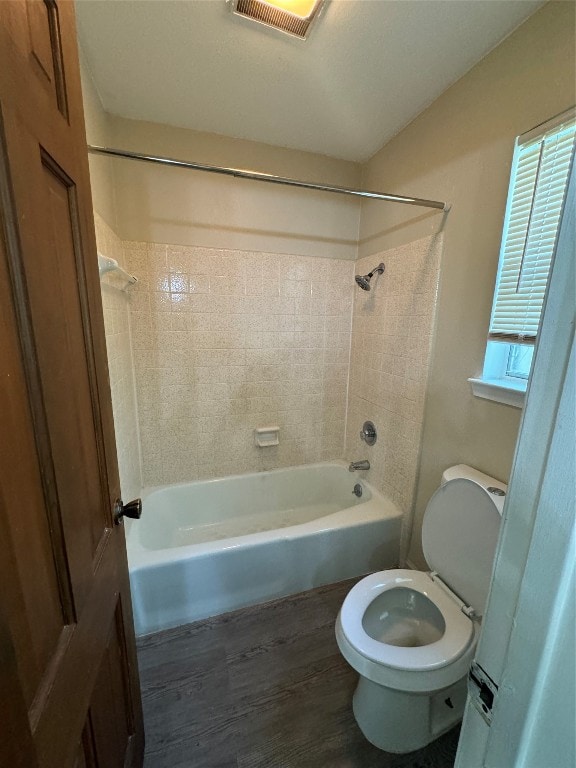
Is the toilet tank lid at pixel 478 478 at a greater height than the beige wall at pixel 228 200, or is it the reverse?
the beige wall at pixel 228 200

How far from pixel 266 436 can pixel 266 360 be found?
544 millimetres

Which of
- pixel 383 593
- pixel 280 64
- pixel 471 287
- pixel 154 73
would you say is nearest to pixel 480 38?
pixel 280 64

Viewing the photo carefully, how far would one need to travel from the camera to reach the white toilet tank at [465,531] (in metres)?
1.08

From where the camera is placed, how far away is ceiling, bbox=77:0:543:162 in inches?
41.2

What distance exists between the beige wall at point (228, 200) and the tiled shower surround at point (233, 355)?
91mm

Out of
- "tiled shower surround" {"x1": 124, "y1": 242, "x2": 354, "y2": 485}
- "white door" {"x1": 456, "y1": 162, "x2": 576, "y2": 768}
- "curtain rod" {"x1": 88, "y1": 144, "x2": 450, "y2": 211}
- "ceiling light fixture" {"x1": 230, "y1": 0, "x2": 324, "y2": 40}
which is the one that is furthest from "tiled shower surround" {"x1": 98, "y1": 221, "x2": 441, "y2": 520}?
"white door" {"x1": 456, "y1": 162, "x2": 576, "y2": 768}

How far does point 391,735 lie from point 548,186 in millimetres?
1915

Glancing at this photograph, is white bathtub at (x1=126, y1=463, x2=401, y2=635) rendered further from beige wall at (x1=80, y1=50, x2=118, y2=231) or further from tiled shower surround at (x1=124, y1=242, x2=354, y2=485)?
beige wall at (x1=80, y1=50, x2=118, y2=231)

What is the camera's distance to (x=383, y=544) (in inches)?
69.3

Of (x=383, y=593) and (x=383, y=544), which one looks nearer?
(x=383, y=593)

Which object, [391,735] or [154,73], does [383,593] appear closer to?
[391,735]

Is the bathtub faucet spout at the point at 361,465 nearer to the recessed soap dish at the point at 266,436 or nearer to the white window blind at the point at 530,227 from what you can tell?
the recessed soap dish at the point at 266,436

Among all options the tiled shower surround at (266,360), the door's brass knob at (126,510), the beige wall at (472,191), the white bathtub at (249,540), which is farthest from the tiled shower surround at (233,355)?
the door's brass knob at (126,510)

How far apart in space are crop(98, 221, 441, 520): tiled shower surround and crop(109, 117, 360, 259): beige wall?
93 mm
